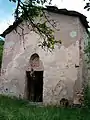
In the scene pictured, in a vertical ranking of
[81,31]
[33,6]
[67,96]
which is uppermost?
[81,31]

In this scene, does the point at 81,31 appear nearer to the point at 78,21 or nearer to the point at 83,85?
the point at 78,21

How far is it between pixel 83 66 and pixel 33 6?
8.85 meters

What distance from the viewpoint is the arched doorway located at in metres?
17.1

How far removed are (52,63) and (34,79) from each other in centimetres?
281

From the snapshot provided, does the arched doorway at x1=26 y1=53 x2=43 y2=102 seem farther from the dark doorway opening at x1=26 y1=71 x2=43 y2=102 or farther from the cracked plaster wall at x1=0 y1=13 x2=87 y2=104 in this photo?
the cracked plaster wall at x1=0 y1=13 x2=87 y2=104

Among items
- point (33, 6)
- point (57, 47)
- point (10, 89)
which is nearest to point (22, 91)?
point (10, 89)

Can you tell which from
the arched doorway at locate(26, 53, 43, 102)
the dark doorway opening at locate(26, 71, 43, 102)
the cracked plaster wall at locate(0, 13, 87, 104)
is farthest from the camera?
the dark doorway opening at locate(26, 71, 43, 102)

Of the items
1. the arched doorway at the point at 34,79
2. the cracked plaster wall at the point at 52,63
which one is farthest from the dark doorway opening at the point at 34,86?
the cracked plaster wall at the point at 52,63

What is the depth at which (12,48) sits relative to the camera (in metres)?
17.9

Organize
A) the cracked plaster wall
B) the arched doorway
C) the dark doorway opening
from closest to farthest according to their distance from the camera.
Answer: the cracked plaster wall < the arched doorway < the dark doorway opening

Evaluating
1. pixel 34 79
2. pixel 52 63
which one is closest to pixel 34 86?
pixel 34 79

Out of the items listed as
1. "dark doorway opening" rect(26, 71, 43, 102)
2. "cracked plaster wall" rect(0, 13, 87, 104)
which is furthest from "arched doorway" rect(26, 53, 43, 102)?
"cracked plaster wall" rect(0, 13, 87, 104)

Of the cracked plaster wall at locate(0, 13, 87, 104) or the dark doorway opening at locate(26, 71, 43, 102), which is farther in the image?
the dark doorway opening at locate(26, 71, 43, 102)

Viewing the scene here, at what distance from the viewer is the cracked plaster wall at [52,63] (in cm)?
1545
